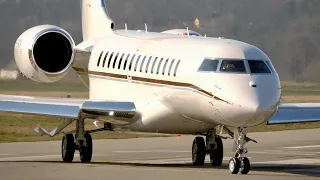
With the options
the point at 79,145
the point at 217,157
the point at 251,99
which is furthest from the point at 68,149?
the point at 251,99

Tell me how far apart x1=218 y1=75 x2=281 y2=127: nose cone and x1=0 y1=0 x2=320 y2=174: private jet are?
0.02 metres

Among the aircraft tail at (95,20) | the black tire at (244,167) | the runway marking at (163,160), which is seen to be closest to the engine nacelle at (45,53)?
the aircraft tail at (95,20)

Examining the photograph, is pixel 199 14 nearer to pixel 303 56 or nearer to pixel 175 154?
pixel 303 56

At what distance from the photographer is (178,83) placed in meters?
24.0

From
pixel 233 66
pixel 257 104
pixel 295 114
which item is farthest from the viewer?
pixel 295 114

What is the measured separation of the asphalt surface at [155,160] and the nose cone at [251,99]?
1.26 meters

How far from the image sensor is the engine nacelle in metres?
27.8

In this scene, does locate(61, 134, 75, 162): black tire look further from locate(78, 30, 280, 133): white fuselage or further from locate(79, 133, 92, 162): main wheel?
locate(78, 30, 280, 133): white fuselage

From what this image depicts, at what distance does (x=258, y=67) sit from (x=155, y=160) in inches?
266

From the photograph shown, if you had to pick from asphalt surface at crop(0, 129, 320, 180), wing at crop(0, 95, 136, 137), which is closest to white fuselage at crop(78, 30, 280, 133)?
wing at crop(0, 95, 136, 137)

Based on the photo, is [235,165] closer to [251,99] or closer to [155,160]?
[251,99]

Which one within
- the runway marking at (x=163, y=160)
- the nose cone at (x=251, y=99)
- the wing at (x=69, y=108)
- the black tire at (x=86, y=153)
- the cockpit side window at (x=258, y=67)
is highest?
the cockpit side window at (x=258, y=67)

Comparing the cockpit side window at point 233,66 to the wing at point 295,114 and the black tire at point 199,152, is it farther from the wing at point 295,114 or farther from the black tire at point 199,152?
the black tire at point 199,152

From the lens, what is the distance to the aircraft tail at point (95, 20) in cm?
3059
